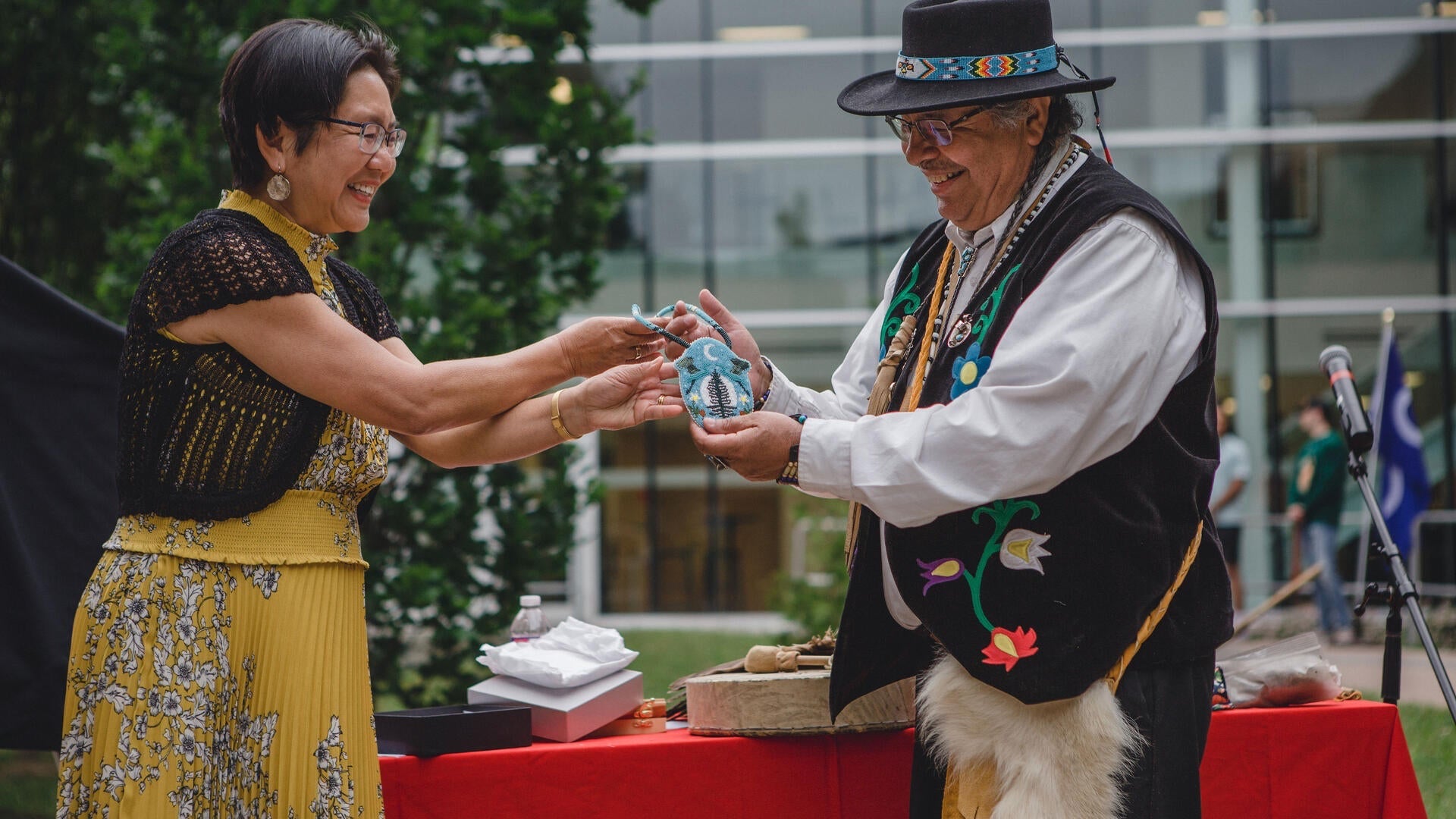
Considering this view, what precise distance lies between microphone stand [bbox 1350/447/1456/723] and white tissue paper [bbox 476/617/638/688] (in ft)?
6.29

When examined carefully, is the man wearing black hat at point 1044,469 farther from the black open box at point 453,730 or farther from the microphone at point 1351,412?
the microphone at point 1351,412

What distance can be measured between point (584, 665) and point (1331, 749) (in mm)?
1781

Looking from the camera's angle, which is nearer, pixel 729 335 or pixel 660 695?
pixel 729 335

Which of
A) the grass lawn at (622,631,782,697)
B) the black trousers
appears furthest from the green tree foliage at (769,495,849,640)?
the black trousers

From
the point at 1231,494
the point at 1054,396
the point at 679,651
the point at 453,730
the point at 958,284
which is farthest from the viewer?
the point at 679,651

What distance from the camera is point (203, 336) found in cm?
208

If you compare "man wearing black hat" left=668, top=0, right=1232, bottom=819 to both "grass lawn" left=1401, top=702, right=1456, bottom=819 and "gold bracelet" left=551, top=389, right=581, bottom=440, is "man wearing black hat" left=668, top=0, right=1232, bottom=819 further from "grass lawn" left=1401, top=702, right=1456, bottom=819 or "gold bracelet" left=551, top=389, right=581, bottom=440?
"grass lawn" left=1401, top=702, right=1456, bottom=819

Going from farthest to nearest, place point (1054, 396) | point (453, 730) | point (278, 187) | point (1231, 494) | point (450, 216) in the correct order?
point (1231, 494), point (450, 216), point (453, 730), point (278, 187), point (1054, 396)

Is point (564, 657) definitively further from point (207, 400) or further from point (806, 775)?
point (207, 400)

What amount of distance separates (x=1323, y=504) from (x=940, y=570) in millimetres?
8651

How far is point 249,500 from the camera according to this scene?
207cm

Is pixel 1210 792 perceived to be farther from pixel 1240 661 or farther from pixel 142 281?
pixel 142 281

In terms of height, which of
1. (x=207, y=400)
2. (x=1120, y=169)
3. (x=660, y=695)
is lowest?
(x=660, y=695)

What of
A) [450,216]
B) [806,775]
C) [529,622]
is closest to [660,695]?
[450,216]
